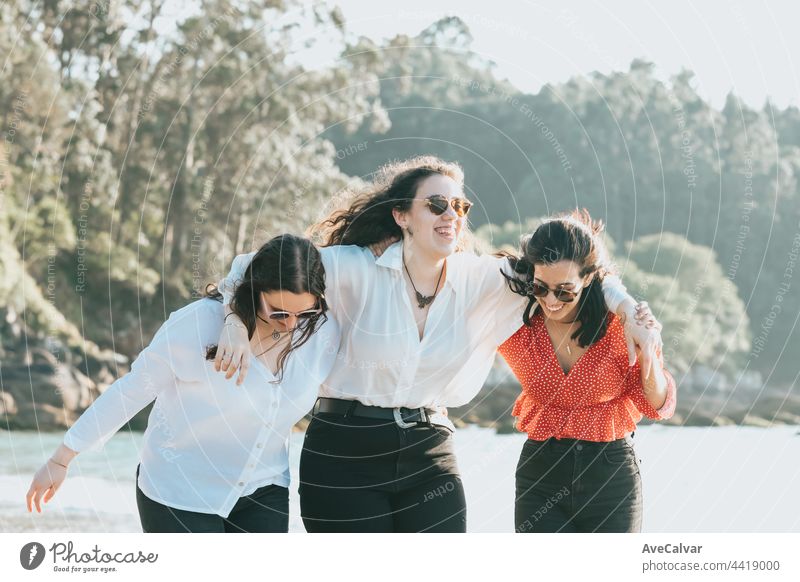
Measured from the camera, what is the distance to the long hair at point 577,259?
5.40 meters

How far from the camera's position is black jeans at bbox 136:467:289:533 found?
202 inches

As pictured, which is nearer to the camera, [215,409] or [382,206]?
[215,409]

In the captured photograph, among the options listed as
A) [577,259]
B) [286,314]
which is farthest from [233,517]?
[577,259]

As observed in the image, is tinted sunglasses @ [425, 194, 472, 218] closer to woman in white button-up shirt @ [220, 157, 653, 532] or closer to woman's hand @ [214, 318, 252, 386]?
woman in white button-up shirt @ [220, 157, 653, 532]

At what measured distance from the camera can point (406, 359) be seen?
18.2 feet

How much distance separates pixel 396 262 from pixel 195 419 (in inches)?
55.5

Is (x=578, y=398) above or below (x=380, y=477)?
above

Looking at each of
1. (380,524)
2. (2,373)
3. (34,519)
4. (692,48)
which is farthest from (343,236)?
(2,373)

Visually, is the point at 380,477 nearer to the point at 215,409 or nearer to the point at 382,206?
the point at 215,409

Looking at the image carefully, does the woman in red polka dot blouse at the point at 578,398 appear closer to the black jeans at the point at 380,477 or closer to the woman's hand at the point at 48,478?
the black jeans at the point at 380,477

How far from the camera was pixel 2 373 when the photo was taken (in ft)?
79.0

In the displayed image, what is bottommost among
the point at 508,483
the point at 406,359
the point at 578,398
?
the point at 508,483
